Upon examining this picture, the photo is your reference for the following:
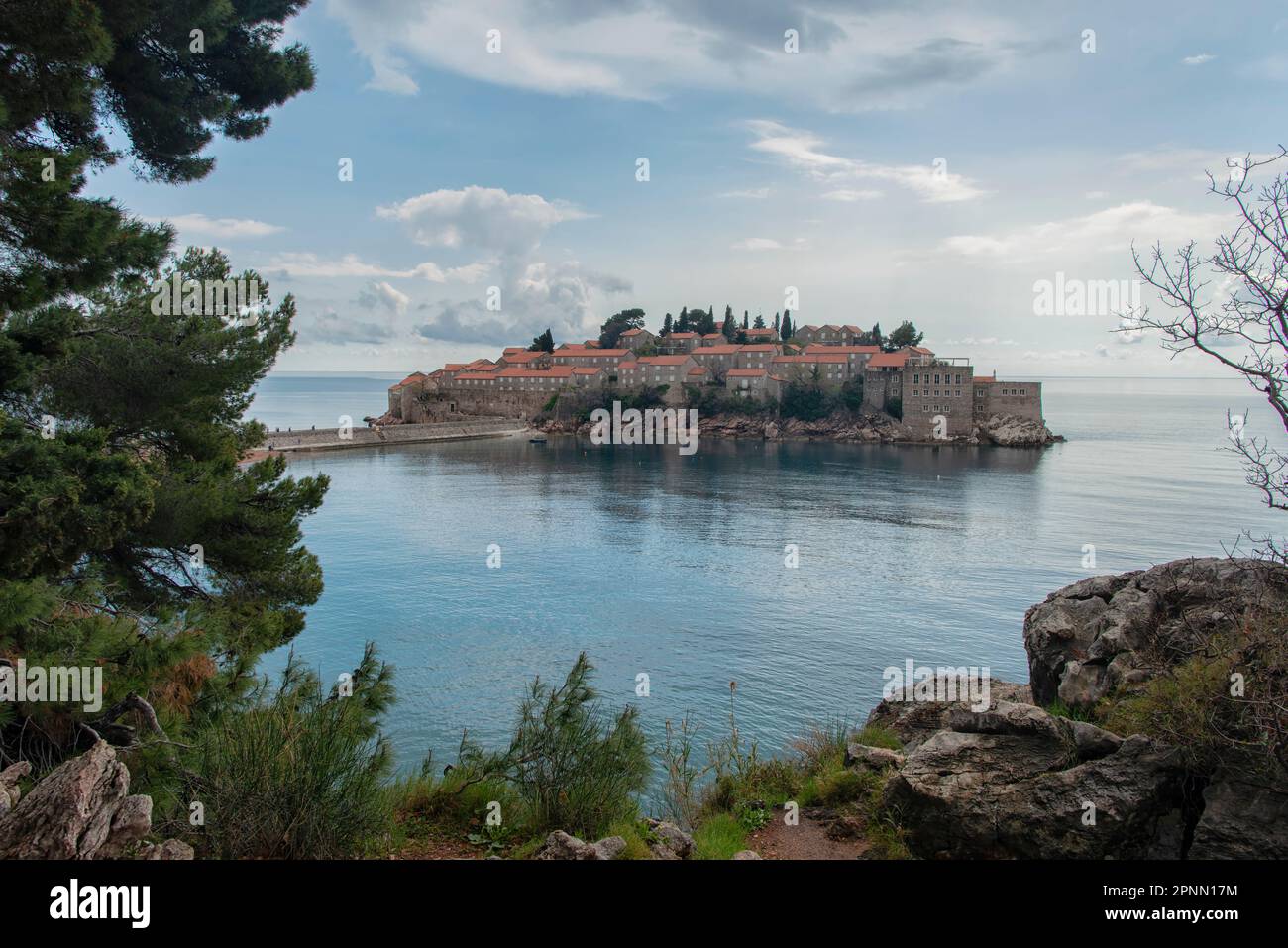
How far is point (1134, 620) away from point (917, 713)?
3.65 m

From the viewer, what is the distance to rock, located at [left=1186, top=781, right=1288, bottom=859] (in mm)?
5129

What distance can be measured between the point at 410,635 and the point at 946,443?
8288cm

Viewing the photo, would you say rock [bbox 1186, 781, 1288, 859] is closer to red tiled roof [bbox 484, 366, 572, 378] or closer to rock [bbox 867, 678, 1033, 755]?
rock [bbox 867, 678, 1033, 755]

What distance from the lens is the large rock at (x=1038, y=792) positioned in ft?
18.9

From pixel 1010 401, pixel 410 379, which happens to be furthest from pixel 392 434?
pixel 1010 401

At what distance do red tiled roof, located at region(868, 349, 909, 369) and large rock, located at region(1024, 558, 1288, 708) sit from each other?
96.4 m

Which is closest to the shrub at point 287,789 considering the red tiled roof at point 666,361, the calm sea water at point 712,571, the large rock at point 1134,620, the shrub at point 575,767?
the shrub at point 575,767

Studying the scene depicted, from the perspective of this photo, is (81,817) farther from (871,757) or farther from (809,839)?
(871,757)

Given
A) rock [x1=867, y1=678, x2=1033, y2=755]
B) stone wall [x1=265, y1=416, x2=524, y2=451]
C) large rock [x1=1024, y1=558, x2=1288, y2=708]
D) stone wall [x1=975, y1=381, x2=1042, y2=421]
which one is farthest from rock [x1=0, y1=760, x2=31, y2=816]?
stone wall [x1=975, y1=381, x2=1042, y2=421]

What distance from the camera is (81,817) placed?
15.6ft

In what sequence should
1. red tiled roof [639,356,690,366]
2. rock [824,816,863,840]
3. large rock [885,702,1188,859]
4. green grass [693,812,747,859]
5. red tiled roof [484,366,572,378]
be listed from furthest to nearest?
red tiled roof [484,366,572,378]
red tiled roof [639,356,690,366]
rock [824,816,863,840]
green grass [693,812,747,859]
large rock [885,702,1188,859]

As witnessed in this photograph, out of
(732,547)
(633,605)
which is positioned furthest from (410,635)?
(732,547)

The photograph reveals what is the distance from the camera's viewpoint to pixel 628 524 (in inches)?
1725
